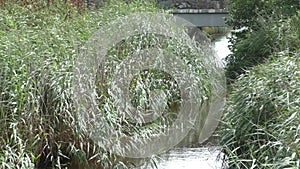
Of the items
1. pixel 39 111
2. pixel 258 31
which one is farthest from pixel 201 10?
pixel 39 111

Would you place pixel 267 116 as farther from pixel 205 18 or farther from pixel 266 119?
pixel 205 18

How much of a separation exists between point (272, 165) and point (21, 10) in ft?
14.8

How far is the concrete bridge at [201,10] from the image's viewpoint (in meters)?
12.3

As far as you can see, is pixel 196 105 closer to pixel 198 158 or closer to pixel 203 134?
pixel 203 134

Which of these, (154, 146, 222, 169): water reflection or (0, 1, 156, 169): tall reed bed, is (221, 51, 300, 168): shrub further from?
(0, 1, 156, 169): tall reed bed

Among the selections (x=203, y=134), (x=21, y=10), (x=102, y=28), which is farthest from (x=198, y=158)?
(x=21, y=10)

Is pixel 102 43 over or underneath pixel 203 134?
over

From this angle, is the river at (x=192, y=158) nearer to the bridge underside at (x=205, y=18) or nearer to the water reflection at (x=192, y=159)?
the water reflection at (x=192, y=159)

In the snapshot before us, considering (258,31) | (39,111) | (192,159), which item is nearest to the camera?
(39,111)

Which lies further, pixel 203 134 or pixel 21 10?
pixel 21 10

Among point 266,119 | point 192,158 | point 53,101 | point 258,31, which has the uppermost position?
point 258,31

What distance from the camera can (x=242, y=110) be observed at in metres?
4.40

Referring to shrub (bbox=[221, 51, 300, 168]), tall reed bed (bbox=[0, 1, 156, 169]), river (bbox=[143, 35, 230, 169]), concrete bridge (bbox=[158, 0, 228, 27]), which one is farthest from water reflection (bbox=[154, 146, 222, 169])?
concrete bridge (bbox=[158, 0, 228, 27])

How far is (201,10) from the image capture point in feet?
40.9
